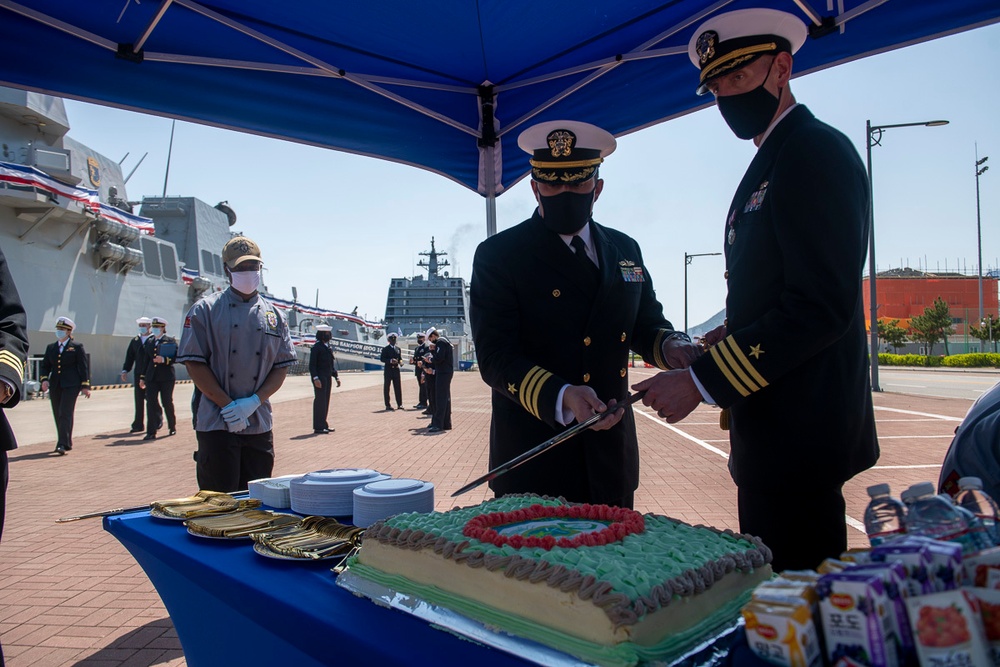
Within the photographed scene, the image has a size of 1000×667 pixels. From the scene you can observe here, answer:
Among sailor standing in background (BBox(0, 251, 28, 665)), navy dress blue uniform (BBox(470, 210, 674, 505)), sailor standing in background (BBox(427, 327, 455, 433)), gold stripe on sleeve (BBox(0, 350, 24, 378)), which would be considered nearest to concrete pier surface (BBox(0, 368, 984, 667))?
sailor standing in background (BBox(427, 327, 455, 433))

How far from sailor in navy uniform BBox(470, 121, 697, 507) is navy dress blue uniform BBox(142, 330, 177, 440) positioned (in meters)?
10.8

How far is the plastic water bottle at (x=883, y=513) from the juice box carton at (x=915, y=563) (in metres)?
0.19

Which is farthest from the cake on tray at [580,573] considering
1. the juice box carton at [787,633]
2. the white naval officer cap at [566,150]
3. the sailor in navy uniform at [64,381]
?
the sailor in navy uniform at [64,381]

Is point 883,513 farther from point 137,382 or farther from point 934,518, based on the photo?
point 137,382

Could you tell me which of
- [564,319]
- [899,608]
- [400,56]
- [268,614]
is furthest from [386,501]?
[400,56]

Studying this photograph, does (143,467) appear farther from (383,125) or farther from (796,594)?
(796,594)

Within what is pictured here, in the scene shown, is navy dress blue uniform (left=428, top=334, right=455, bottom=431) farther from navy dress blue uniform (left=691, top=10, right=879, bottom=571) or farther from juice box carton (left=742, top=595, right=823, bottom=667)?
juice box carton (left=742, top=595, right=823, bottom=667)

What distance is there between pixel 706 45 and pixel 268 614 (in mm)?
1730

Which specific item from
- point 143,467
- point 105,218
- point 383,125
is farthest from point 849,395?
point 105,218

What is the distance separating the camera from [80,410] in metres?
15.7

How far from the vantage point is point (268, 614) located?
4.34 feet

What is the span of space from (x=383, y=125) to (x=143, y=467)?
6816 millimetres

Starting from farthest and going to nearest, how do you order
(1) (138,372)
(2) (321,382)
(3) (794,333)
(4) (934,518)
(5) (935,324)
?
(5) (935,324)
(2) (321,382)
(1) (138,372)
(3) (794,333)
(4) (934,518)

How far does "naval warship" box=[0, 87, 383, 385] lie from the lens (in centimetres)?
1823
